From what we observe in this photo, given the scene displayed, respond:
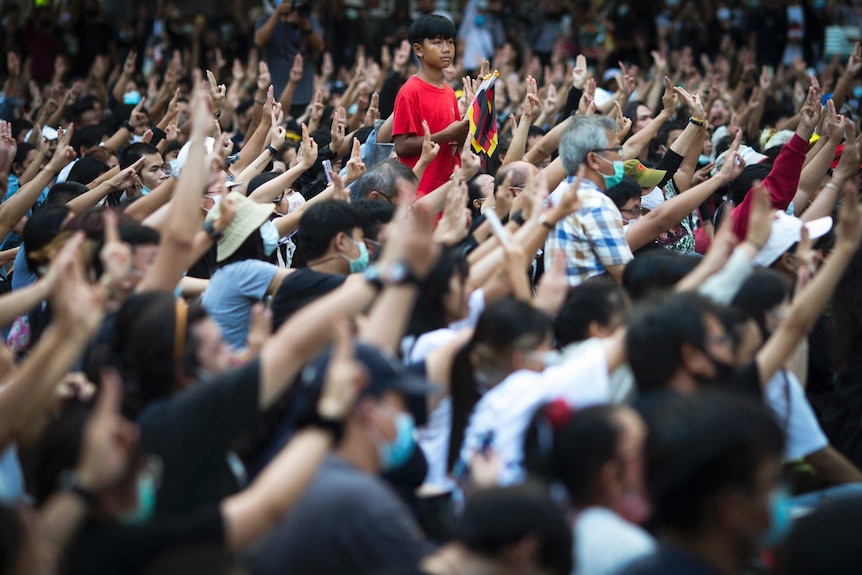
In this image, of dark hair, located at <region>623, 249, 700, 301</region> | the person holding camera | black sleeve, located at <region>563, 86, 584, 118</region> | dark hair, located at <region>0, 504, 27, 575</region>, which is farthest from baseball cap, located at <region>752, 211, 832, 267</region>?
the person holding camera

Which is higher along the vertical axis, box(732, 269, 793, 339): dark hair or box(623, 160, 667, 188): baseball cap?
box(732, 269, 793, 339): dark hair

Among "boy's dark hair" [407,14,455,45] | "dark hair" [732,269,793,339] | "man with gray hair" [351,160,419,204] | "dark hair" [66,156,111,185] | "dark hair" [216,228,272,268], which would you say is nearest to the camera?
"dark hair" [732,269,793,339]

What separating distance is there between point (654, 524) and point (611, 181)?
2.96 meters

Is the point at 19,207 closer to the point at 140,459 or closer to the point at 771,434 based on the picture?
the point at 140,459

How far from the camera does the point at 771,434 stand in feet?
8.31

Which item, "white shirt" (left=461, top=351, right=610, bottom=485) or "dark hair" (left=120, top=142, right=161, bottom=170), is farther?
"dark hair" (left=120, top=142, right=161, bottom=170)

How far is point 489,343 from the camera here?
11.3 feet

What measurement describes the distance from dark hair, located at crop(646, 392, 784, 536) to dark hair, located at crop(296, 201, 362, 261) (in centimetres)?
235

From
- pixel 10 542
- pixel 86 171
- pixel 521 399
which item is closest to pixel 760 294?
pixel 521 399

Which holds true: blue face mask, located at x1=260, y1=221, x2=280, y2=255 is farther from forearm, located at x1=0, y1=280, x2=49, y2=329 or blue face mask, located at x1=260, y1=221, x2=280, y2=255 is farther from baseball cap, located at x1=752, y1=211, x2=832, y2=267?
baseball cap, located at x1=752, y1=211, x2=832, y2=267

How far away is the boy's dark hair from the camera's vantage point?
6855mm

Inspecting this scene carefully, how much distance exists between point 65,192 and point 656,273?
334 centimetres

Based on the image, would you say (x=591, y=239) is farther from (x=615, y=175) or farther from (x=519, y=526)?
(x=519, y=526)

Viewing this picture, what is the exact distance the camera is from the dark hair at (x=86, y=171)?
7.34 metres
